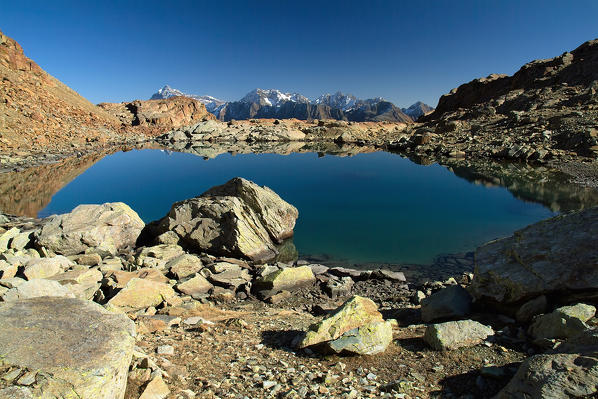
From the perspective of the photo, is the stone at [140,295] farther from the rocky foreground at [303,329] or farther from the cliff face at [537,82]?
the cliff face at [537,82]

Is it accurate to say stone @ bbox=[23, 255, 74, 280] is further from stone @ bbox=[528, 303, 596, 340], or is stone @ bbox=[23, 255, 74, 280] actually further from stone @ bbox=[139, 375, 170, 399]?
stone @ bbox=[528, 303, 596, 340]

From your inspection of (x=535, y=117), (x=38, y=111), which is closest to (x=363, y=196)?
(x=535, y=117)

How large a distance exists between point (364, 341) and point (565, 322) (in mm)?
3128

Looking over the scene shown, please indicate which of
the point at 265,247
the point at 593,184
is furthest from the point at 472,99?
the point at 265,247

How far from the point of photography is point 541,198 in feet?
84.9

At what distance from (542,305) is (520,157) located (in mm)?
41176

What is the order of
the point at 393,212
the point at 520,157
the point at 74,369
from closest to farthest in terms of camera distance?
1. the point at 74,369
2. the point at 393,212
3. the point at 520,157

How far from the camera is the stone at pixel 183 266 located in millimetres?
12234

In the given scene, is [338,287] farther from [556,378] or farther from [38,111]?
[38,111]

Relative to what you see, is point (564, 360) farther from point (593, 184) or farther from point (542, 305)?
point (593, 184)

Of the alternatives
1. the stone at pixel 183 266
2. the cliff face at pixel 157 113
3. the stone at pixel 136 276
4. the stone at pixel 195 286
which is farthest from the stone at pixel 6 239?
the cliff face at pixel 157 113

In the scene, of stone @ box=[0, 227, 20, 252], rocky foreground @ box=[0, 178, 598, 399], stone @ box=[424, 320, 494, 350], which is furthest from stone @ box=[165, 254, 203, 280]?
stone @ box=[424, 320, 494, 350]

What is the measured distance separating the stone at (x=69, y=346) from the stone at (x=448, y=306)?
19.9ft

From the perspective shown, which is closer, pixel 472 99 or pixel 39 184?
pixel 39 184
